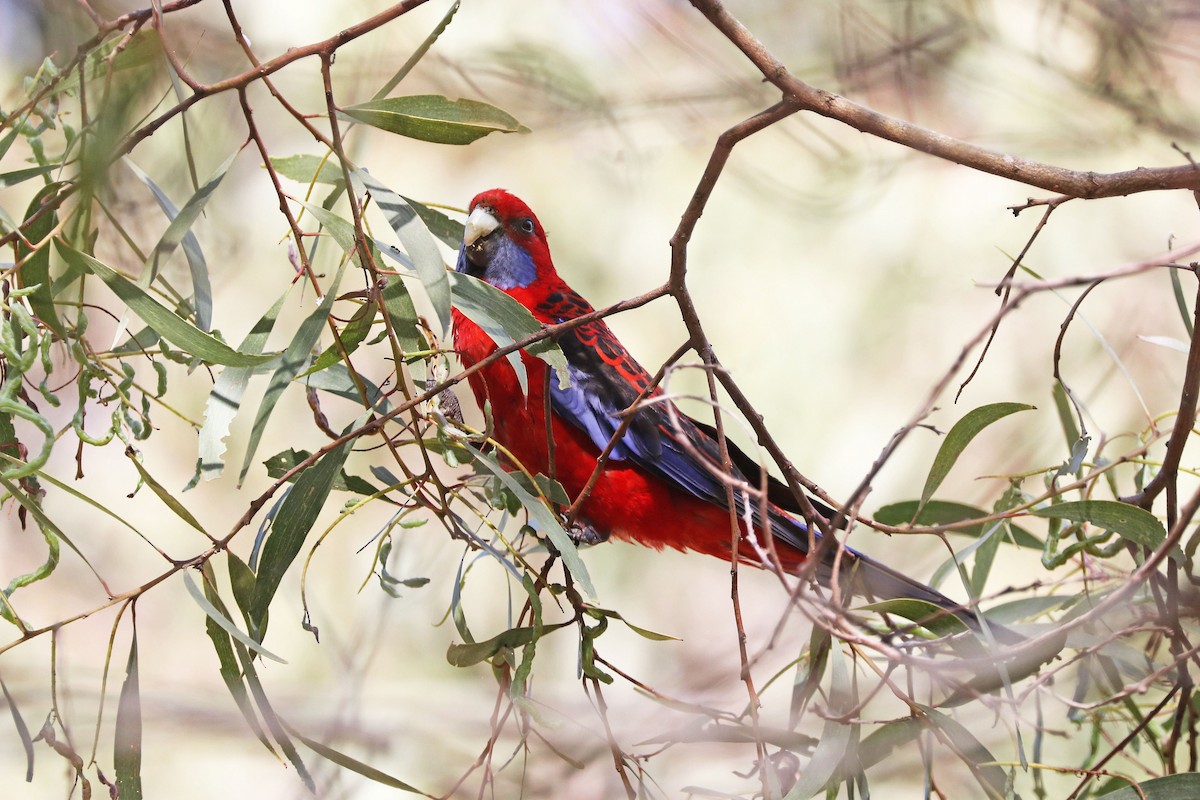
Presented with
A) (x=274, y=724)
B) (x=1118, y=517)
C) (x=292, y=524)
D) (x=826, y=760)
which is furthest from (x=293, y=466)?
(x=1118, y=517)

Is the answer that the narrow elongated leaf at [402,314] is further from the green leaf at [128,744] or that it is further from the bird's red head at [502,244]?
the bird's red head at [502,244]

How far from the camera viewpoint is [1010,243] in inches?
96.1

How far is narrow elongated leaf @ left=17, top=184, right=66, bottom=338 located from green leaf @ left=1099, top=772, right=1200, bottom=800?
43.4 inches

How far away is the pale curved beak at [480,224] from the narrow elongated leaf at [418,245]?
2.31 ft

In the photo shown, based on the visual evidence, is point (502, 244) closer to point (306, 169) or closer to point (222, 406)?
point (306, 169)

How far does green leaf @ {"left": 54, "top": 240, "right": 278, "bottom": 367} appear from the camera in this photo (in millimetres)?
775

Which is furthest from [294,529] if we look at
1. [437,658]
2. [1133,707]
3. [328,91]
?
[437,658]

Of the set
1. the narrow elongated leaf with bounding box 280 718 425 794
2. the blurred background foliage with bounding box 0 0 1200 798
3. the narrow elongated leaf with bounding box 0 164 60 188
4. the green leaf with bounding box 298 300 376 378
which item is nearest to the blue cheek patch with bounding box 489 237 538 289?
the blurred background foliage with bounding box 0 0 1200 798

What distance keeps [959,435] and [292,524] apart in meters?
0.66

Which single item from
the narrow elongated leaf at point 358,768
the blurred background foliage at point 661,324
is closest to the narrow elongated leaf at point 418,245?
the narrow elongated leaf at point 358,768

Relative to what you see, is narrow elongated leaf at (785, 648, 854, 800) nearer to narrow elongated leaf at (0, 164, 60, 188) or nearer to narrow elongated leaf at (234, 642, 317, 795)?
narrow elongated leaf at (234, 642, 317, 795)

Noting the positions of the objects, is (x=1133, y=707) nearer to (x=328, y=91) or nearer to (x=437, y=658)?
(x=328, y=91)

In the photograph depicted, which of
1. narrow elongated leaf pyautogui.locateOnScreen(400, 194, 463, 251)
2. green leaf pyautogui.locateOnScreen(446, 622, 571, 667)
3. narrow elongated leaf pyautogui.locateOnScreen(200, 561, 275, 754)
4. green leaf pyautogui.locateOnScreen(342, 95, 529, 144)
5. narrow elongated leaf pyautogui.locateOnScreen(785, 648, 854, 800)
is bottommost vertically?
narrow elongated leaf pyautogui.locateOnScreen(785, 648, 854, 800)

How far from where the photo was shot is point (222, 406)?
89 cm
